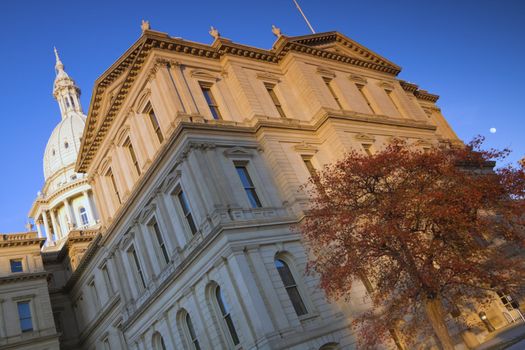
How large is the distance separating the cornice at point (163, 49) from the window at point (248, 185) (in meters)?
8.64

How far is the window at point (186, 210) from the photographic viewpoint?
2748cm

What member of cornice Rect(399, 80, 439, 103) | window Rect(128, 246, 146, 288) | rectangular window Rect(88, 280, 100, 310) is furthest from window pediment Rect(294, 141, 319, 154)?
rectangular window Rect(88, 280, 100, 310)

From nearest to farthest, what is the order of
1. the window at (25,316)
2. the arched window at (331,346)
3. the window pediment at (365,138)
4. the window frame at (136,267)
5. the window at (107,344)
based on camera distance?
the arched window at (331,346) → the window pediment at (365,138) → the window frame at (136,267) → the window at (107,344) → the window at (25,316)

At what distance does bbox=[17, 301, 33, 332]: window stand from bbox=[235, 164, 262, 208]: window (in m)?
26.1

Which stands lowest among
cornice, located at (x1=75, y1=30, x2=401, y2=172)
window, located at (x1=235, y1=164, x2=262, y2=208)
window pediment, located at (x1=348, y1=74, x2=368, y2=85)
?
window, located at (x1=235, y1=164, x2=262, y2=208)

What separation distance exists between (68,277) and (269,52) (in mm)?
32982

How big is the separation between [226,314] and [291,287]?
362 cm

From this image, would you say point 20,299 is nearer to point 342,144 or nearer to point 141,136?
point 141,136

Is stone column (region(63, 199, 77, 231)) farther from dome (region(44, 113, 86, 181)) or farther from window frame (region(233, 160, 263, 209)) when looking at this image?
window frame (region(233, 160, 263, 209))

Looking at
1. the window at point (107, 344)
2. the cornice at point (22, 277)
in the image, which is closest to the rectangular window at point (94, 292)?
the window at point (107, 344)

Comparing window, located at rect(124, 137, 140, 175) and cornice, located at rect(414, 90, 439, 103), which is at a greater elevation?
cornice, located at rect(414, 90, 439, 103)

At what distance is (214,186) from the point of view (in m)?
25.6

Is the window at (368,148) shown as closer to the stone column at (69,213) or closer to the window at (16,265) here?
the window at (16,265)

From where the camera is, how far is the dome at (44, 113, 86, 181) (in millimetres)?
87519
